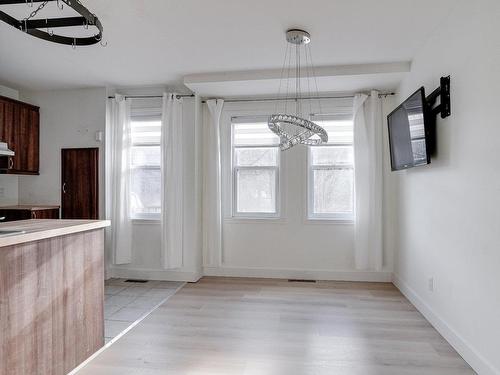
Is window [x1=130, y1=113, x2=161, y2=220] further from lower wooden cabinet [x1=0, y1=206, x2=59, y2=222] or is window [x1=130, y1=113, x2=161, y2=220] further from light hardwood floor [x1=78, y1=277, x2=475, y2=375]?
light hardwood floor [x1=78, y1=277, x2=475, y2=375]

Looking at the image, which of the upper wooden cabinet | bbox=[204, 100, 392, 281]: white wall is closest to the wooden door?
the upper wooden cabinet

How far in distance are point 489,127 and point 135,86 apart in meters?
4.09

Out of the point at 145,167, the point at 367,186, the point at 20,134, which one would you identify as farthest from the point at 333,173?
the point at 20,134

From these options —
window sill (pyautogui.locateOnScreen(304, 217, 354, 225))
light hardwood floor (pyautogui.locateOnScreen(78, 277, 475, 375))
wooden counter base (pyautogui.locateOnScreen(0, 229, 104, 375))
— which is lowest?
light hardwood floor (pyautogui.locateOnScreen(78, 277, 475, 375))

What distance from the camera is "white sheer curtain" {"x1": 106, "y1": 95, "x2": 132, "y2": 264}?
4.50 meters

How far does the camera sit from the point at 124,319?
10.4 ft

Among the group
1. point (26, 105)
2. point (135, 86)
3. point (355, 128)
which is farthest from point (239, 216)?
point (26, 105)

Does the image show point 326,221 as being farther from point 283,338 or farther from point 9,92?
point 9,92

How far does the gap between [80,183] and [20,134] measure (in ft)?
3.16

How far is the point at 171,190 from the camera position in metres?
4.42

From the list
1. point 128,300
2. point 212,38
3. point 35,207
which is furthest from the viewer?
point 35,207

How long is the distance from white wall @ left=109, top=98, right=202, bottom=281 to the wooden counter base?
1.93 metres

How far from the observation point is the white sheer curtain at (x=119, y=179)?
177 inches

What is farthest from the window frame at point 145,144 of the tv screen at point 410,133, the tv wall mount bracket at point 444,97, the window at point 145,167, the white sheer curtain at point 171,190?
the tv wall mount bracket at point 444,97
